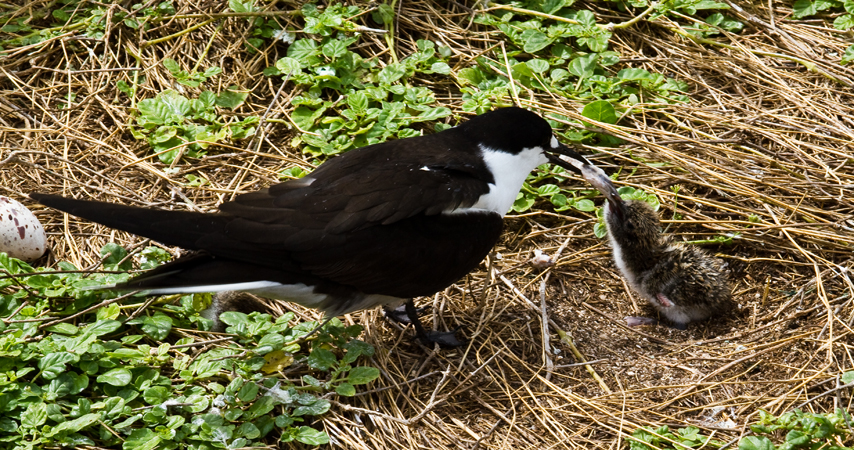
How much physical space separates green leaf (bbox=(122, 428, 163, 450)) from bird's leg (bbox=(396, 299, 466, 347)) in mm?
1239

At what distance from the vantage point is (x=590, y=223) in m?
4.23

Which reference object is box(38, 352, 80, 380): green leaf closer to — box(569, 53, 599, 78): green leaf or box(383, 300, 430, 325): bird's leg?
box(383, 300, 430, 325): bird's leg

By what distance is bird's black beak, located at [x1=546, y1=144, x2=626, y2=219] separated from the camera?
3850 millimetres

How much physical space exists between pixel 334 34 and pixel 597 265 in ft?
7.32

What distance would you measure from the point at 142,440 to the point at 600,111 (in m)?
2.98

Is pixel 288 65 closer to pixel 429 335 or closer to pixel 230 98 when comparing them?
pixel 230 98

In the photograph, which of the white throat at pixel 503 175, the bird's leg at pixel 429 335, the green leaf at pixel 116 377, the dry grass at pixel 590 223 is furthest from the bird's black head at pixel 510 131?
→ the green leaf at pixel 116 377

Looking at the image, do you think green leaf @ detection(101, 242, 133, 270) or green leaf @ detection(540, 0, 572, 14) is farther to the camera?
green leaf @ detection(540, 0, 572, 14)

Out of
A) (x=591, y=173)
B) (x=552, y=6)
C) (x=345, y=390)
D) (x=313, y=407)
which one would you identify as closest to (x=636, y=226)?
(x=591, y=173)

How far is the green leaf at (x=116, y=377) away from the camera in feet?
9.78

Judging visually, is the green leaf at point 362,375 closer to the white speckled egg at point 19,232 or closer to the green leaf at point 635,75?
the white speckled egg at point 19,232

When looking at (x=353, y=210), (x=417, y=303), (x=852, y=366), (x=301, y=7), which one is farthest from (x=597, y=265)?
(x=301, y=7)

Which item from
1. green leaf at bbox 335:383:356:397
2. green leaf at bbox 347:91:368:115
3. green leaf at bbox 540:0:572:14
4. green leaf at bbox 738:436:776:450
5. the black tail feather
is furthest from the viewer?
green leaf at bbox 540:0:572:14

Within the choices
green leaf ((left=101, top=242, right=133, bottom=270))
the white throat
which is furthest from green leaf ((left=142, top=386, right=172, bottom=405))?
the white throat
